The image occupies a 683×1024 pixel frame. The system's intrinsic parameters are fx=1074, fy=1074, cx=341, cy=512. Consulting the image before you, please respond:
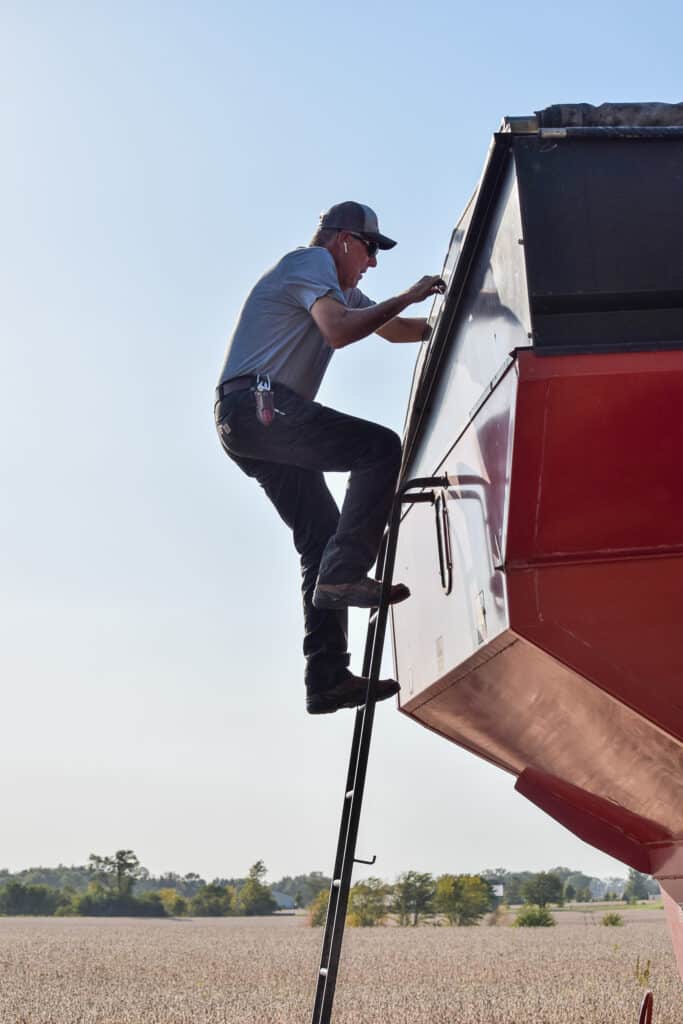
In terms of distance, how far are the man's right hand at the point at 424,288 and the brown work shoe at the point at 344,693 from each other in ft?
4.98

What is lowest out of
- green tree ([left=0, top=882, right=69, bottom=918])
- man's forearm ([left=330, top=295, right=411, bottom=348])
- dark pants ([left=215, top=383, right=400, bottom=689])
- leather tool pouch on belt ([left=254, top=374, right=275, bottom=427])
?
green tree ([left=0, top=882, right=69, bottom=918])

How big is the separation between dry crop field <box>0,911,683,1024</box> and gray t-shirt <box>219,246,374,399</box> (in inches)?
280

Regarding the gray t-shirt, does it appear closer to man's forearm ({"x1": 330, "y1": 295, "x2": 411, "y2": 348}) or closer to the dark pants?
the dark pants

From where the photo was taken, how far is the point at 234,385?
13.7ft

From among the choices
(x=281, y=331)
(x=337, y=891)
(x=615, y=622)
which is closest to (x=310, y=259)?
(x=281, y=331)

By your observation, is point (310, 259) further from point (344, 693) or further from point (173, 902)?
point (173, 902)

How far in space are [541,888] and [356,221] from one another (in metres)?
42.5

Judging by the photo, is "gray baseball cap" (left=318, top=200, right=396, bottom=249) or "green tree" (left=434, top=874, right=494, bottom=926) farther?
"green tree" (left=434, top=874, right=494, bottom=926)

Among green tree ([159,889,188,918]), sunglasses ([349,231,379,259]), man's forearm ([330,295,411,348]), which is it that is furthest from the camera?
green tree ([159,889,188,918])

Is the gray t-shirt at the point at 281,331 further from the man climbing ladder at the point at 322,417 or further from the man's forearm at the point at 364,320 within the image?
the man's forearm at the point at 364,320

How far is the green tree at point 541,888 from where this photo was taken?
4219 cm

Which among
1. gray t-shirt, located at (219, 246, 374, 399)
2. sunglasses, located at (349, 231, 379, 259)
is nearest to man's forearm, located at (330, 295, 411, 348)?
gray t-shirt, located at (219, 246, 374, 399)

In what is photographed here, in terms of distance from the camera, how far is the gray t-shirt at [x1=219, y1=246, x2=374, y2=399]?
4141 mm

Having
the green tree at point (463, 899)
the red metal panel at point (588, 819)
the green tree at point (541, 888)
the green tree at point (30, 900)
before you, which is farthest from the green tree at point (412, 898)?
the red metal panel at point (588, 819)
